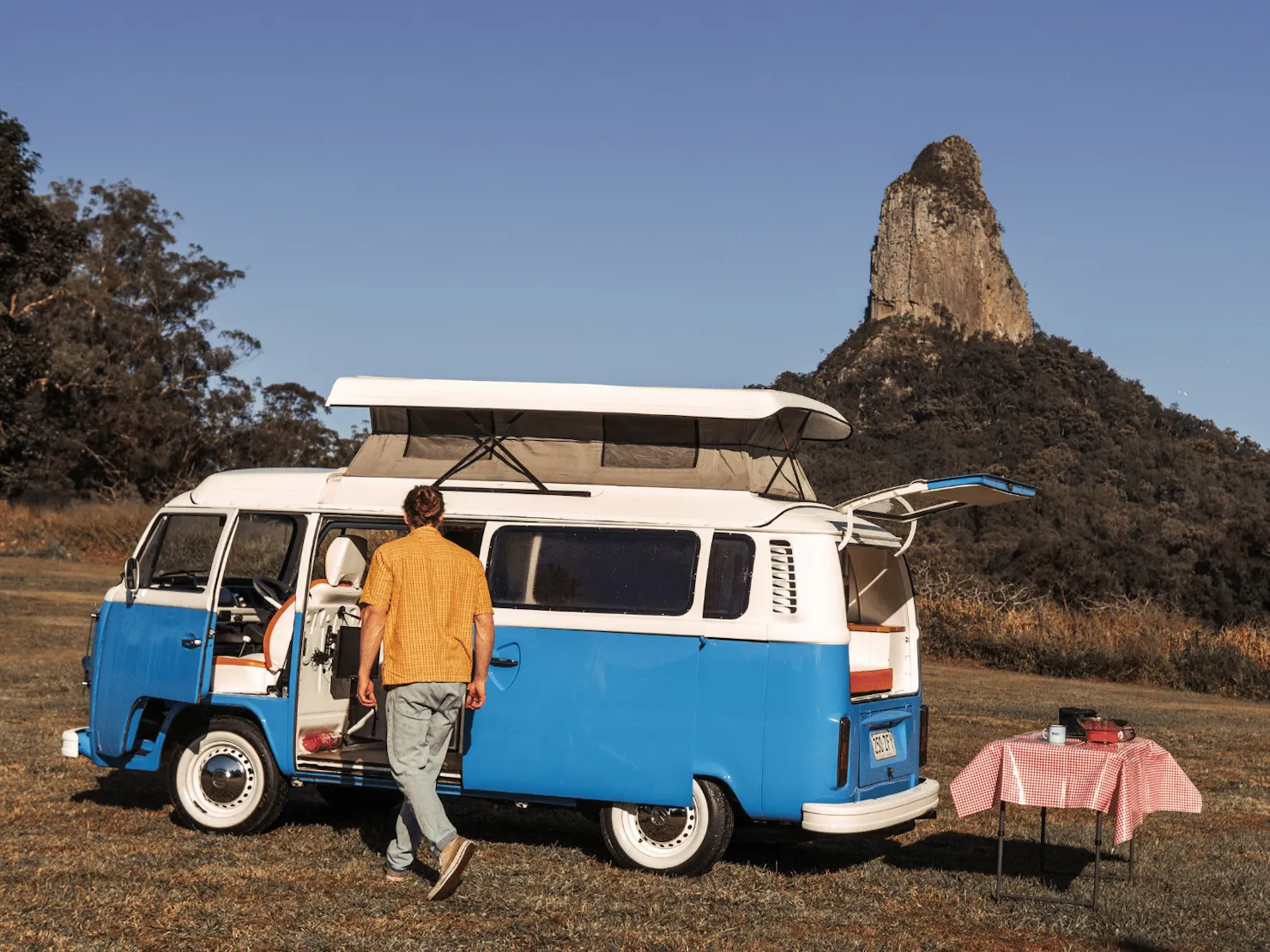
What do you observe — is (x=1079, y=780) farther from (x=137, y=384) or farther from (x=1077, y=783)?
(x=137, y=384)

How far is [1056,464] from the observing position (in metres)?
A: 74.9

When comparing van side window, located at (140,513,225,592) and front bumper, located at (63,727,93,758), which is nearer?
front bumper, located at (63,727,93,758)

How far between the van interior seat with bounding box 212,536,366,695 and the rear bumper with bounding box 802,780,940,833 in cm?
321

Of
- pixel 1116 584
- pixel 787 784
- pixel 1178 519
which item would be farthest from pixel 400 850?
pixel 1178 519

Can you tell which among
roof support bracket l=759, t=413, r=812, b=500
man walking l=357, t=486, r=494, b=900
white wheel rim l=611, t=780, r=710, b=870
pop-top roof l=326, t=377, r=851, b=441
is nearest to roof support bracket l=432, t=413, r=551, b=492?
pop-top roof l=326, t=377, r=851, b=441

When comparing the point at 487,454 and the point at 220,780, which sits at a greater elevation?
the point at 487,454

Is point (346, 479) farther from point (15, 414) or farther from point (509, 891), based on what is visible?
point (15, 414)

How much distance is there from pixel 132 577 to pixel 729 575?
374 cm

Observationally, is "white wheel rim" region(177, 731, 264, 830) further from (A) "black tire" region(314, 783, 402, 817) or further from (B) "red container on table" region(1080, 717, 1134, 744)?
(B) "red container on table" region(1080, 717, 1134, 744)

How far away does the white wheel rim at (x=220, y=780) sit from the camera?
9188 mm

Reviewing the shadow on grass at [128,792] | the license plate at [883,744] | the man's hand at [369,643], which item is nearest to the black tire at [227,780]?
the shadow on grass at [128,792]

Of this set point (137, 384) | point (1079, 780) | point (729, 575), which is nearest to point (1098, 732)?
point (1079, 780)

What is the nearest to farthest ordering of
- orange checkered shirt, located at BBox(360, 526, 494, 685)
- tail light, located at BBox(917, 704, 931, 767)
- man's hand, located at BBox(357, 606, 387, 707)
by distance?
man's hand, located at BBox(357, 606, 387, 707)
orange checkered shirt, located at BBox(360, 526, 494, 685)
tail light, located at BBox(917, 704, 931, 767)

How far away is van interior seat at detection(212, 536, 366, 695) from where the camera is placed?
9.15m
